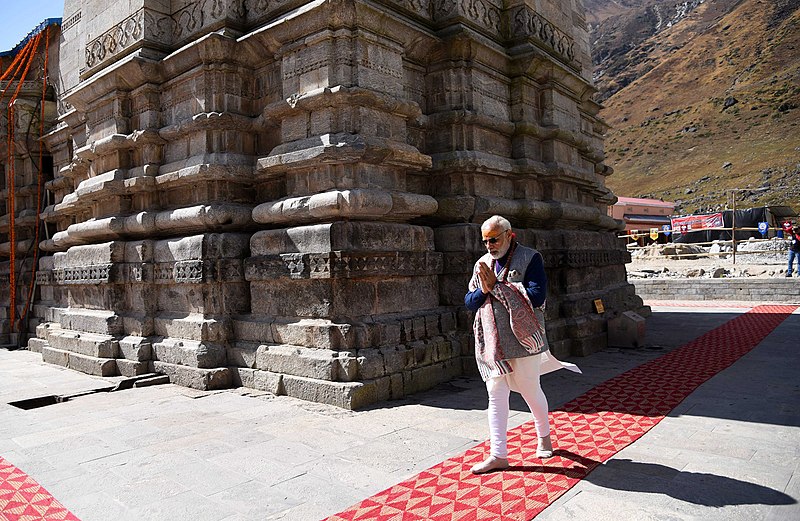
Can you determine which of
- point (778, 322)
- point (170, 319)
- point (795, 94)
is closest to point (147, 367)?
point (170, 319)

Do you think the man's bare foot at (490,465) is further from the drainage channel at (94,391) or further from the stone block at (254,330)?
the drainage channel at (94,391)

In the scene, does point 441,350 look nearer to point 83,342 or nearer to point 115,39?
point 83,342

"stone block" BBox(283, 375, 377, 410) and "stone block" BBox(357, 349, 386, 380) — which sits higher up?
"stone block" BBox(357, 349, 386, 380)

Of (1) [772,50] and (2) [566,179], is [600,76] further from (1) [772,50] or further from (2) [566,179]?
(2) [566,179]

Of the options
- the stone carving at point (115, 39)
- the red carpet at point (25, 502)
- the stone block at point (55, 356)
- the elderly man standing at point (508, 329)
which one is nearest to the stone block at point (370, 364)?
the elderly man standing at point (508, 329)

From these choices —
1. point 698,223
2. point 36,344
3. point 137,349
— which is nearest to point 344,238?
point 137,349

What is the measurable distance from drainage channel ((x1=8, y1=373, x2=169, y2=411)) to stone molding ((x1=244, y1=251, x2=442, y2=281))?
1586mm

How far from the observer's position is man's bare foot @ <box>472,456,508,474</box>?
340 centimetres

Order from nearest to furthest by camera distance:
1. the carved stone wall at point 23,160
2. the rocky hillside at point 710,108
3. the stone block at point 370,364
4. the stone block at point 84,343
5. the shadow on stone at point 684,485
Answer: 1. the shadow on stone at point 684,485
2. the stone block at point 370,364
3. the stone block at point 84,343
4. the carved stone wall at point 23,160
5. the rocky hillside at point 710,108

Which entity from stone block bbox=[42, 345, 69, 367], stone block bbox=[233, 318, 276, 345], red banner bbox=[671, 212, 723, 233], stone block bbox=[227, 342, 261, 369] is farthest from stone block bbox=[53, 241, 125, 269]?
red banner bbox=[671, 212, 723, 233]

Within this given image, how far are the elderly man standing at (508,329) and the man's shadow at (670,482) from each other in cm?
25

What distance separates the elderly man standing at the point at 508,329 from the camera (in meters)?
3.48

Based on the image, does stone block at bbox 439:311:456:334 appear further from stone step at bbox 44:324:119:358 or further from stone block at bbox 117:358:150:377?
stone step at bbox 44:324:119:358

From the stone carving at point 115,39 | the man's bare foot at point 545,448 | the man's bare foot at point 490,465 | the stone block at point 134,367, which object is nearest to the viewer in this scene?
the man's bare foot at point 490,465
